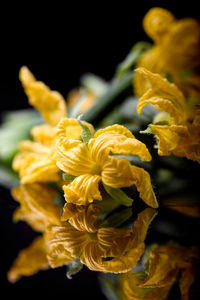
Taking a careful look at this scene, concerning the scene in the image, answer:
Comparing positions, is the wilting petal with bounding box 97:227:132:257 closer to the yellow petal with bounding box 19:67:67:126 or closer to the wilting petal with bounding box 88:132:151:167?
the wilting petal with bounding box 88:132:151:167

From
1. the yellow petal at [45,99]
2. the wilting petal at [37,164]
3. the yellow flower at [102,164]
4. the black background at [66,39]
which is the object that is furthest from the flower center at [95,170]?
the black background at [66,39]

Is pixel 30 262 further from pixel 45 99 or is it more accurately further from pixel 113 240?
pixel 45 99

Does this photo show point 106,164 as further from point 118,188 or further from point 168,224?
point 168,224

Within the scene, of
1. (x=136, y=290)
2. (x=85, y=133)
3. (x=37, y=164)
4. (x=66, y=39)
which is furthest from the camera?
(x=66, y=39)

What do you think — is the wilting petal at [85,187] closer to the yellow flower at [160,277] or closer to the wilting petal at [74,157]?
the wilting petal at [74,157]

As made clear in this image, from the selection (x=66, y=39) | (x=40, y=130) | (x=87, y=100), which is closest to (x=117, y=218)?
(x=40, y=130)

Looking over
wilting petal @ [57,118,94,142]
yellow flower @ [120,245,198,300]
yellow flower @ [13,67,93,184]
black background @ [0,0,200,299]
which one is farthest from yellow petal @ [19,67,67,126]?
black background @ [0,0,200,299]
